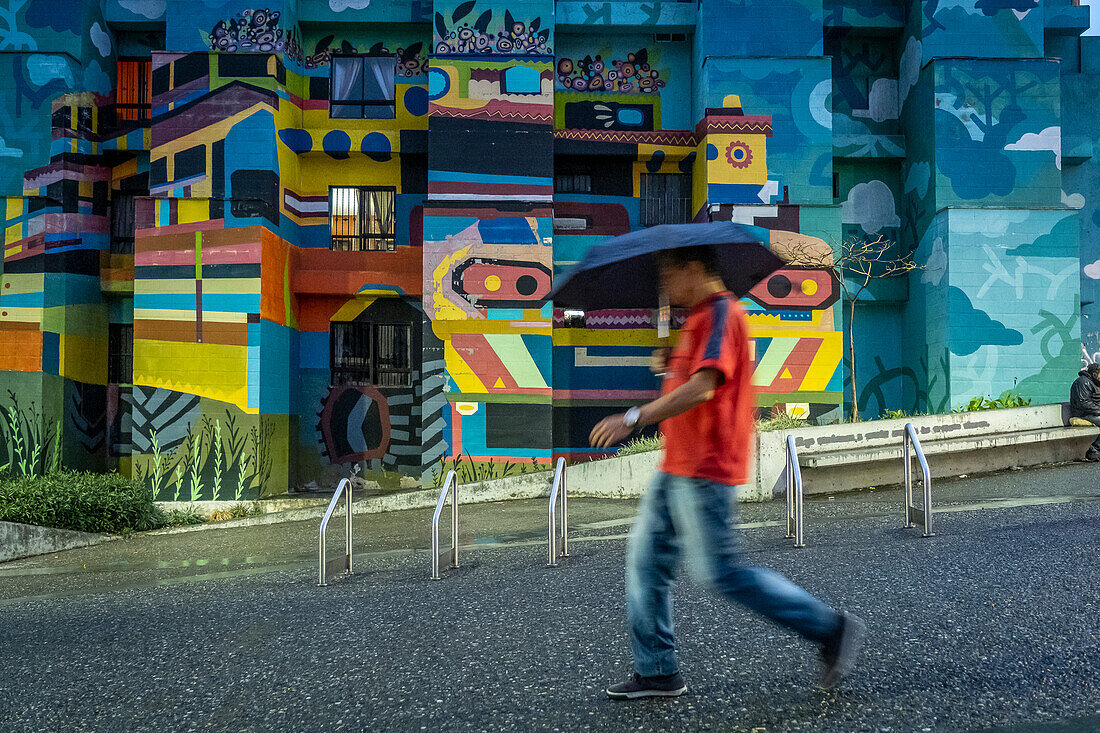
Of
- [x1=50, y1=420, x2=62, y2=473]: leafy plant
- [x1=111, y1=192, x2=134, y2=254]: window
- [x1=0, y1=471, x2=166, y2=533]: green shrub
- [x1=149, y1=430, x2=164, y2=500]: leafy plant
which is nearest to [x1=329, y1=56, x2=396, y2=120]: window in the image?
[x1=111, y1=192, x2=134, y2=254]: window

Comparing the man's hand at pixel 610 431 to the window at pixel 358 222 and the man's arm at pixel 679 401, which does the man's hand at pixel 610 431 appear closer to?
the man's arm at pixel 679 401

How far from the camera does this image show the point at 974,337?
15992 mm

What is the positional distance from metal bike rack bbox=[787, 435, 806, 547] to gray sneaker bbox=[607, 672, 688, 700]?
4.06 meters

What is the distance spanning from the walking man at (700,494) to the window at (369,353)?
1465 centimetres

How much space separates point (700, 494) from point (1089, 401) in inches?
477

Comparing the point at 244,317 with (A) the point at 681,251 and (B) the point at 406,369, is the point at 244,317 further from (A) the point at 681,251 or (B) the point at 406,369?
(A) the point at 681,251

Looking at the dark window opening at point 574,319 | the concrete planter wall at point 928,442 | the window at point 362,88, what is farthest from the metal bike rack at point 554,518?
the window at point 362,88

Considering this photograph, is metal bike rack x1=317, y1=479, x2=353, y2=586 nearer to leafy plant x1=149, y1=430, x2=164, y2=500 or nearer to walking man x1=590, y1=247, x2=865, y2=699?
walking man x1=590, y1=247, x2=865, y2=699

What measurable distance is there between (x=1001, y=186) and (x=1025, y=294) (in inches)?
93.6

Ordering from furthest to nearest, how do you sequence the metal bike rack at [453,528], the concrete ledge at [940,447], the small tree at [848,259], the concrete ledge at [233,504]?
1. the small tree at [848,259]
2. the concrete ledge at [233,504]
3. the concrete ledge at [940,447]
4. the metal bike rack at [453,528]

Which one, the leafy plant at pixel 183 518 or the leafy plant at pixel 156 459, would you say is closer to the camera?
the leafy plant at pixel 183 518

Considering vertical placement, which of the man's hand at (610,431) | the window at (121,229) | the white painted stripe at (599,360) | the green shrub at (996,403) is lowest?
the green shrub at (996,403)

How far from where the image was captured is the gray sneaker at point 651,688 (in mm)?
3281

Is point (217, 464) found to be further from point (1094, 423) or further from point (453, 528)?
point (1094, 423)
